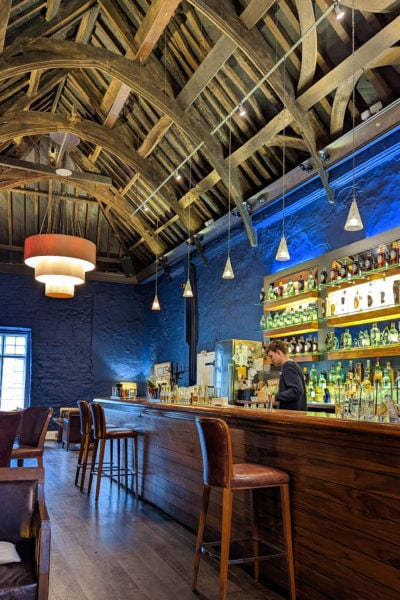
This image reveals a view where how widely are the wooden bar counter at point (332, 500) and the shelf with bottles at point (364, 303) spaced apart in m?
2.39

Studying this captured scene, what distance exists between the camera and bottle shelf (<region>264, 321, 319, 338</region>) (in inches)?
260

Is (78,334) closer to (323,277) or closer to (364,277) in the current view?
(323,277)

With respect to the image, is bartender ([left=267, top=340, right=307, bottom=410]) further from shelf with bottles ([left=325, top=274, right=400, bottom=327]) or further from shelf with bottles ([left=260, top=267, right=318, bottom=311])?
shelf with bottles ([left=260, top=267, right=318, bottom=311])

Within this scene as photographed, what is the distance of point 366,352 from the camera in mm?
5676

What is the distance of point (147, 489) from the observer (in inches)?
220

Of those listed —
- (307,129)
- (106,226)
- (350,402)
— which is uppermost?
(106,226)

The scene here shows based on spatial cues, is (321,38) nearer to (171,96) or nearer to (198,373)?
(171,96)

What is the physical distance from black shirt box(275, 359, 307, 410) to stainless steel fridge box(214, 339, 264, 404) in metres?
2.94

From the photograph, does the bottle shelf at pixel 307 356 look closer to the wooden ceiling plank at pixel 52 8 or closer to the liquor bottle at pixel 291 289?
the liquor bottle at pixel 291 289

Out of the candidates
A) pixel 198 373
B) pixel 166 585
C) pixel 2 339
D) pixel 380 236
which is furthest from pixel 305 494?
pixel 2 339

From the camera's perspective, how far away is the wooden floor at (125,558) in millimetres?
3186

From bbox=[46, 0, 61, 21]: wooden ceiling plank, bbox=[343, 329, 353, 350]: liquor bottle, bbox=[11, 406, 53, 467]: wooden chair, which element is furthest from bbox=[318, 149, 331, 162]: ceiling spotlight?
bbox=[11, 406, 53, 467]: wooden chair

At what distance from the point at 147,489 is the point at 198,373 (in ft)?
15.9

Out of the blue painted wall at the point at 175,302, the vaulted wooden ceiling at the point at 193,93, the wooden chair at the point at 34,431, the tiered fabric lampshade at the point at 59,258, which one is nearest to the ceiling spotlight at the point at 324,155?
the vaulted wooden ceiling at the point at 193,93
